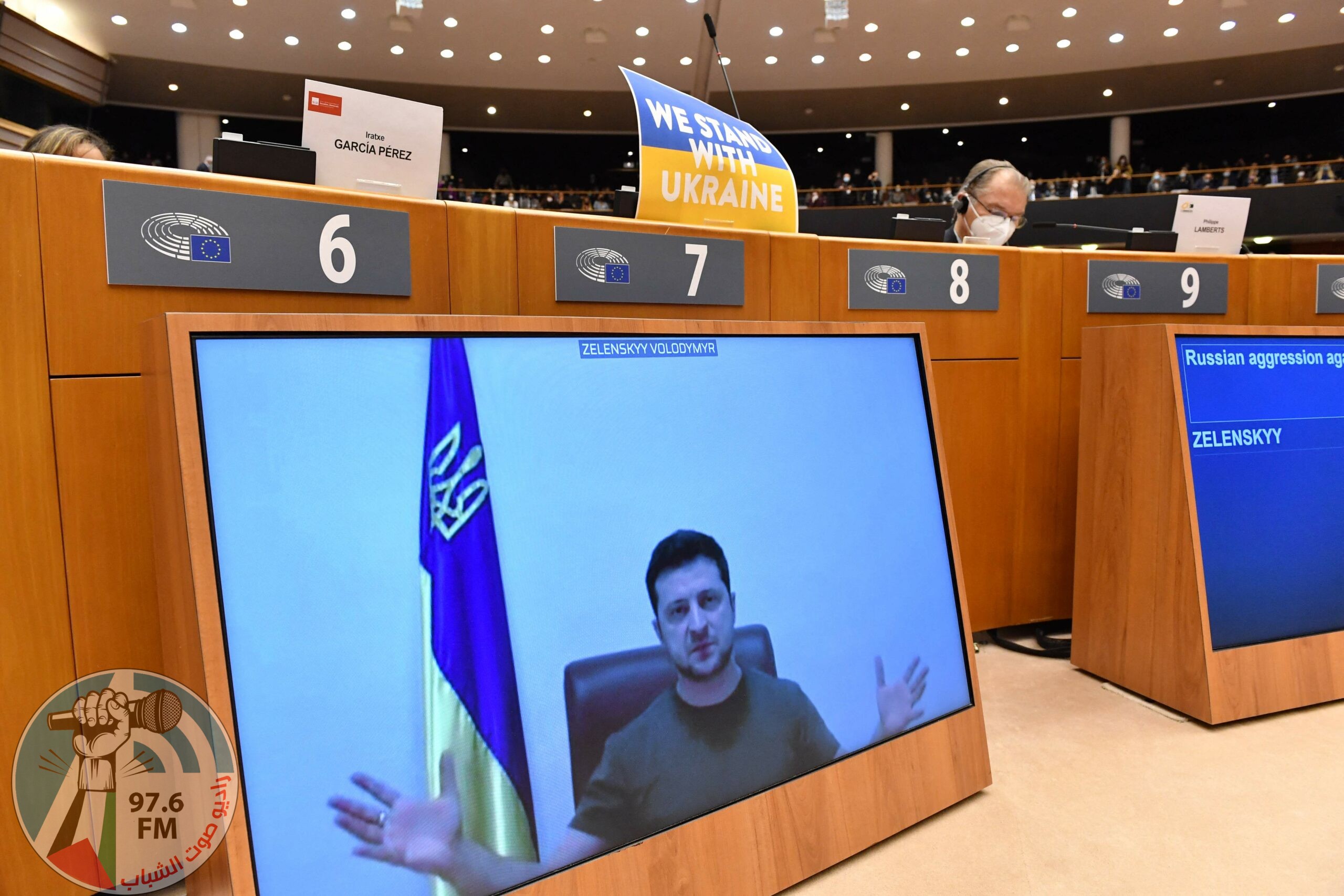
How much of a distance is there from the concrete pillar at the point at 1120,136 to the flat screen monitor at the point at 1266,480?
14.5 meters

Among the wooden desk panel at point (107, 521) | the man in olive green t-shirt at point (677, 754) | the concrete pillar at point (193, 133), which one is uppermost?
the concrete pillar at point (193, 133)

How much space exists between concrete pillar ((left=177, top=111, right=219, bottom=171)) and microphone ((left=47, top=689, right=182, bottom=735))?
14415 mm

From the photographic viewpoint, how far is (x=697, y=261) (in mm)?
1858

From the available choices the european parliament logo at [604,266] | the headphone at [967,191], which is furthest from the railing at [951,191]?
the european parliament logo at [604,266]

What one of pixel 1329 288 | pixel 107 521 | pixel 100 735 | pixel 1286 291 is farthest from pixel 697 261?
pixel 1329 288

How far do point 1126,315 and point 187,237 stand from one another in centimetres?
252

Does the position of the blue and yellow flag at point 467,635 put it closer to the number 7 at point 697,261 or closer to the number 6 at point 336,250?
the number 6 at point 336,250

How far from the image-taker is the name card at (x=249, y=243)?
1.29 metres

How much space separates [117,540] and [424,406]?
650mm

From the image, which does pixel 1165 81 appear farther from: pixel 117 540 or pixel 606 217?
pixel 117 540

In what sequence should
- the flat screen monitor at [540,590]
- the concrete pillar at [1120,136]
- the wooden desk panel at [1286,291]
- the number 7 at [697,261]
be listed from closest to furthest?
1. the flat screen monitor at [540,590]
2. the number 7 at [697,261]
3. the wooden desk panel at [1286,291]
4. the concrete pillar at [1120,136]

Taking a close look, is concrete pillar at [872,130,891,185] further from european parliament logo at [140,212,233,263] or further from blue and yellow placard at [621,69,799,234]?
european parliament logo at [140,212,233,263]

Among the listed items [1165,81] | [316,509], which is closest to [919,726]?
[316,509]

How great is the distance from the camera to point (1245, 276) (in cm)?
256
